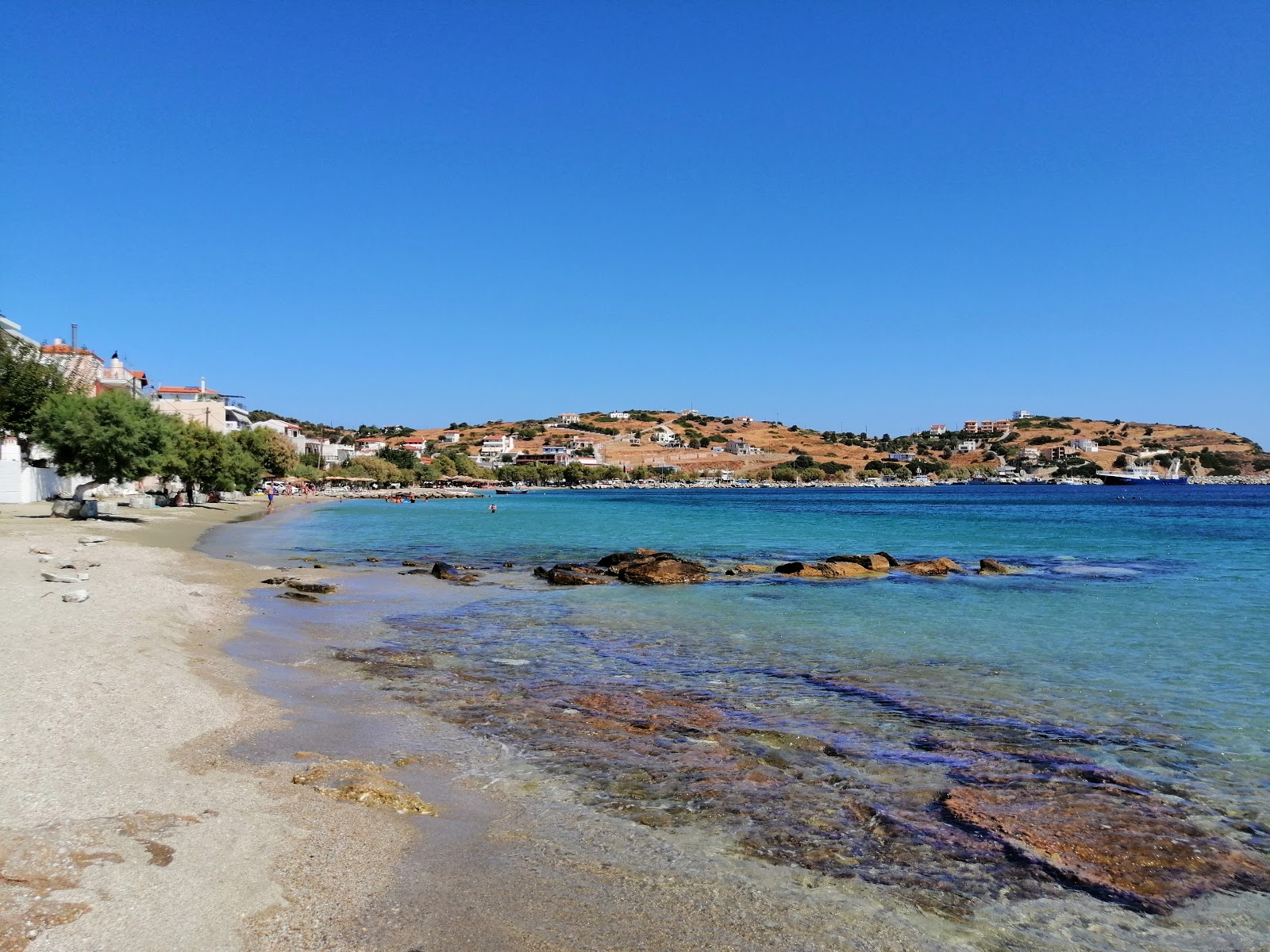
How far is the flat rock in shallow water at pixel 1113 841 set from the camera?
6414mm

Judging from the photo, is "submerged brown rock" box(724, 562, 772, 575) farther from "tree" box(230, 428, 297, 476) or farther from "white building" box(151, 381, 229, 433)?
"white building" box(151, 381, 229, 433)

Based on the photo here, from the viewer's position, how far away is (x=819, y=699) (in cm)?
1214

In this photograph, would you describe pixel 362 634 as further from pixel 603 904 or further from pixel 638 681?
pixel 603 904

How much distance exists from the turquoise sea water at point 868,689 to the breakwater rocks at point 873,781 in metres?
0.04

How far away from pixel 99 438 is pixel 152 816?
35.6 m

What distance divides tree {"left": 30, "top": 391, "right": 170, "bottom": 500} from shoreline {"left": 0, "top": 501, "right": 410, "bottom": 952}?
26.8 meters

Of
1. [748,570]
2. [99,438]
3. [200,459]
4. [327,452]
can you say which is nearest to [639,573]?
[748,570]

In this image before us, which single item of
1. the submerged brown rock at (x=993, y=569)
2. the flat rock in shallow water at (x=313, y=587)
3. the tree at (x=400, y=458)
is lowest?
the submerged brown rock at (x=993, y=569)

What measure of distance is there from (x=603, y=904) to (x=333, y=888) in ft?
6.10

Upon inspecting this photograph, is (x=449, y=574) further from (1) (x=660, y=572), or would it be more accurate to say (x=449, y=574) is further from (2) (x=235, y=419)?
(2) (x=235, y=419)

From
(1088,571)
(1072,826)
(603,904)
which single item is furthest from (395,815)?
(1088,571)

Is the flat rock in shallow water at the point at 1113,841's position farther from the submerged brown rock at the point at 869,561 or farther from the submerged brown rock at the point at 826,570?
the submerged brown rock at the point at 869,561

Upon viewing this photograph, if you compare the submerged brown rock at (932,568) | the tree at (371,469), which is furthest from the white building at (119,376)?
the submerged brown rock at (932,568)

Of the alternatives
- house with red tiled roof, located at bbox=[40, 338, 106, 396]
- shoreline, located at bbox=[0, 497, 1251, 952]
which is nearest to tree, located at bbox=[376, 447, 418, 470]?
house with red tiled roof, located at bbox=[40, 338, 106, 396]
